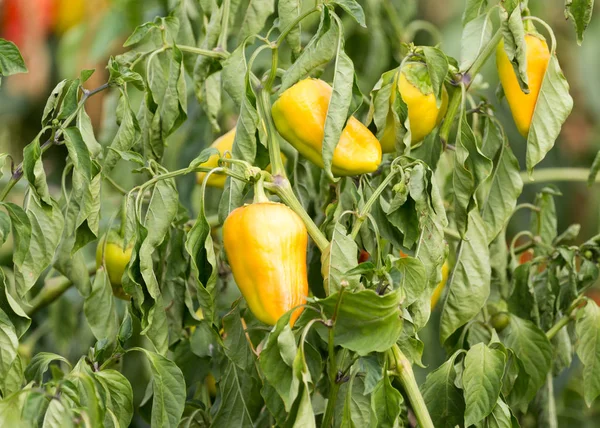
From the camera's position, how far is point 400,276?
2.32 feet

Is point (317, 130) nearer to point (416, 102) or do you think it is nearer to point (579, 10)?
point (416, 102)

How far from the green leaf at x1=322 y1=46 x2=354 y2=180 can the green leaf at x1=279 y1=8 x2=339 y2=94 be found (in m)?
0.02

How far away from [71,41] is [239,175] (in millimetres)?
1070

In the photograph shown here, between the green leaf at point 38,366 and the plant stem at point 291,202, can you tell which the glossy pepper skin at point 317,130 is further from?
the green leaf at point 38,366

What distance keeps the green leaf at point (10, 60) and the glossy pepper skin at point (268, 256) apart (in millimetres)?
233

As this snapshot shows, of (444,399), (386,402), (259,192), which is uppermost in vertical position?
(259,192)

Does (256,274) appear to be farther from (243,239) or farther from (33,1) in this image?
(33,1)

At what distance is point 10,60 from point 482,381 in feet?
1.56

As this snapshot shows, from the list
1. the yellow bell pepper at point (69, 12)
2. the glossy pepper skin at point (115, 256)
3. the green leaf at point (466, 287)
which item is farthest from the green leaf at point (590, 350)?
the yellow bell pepper at point (69, 12)

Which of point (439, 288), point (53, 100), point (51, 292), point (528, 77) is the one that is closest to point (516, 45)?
point (528, 77)

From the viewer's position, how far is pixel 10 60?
793 mm

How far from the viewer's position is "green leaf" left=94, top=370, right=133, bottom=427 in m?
0.75

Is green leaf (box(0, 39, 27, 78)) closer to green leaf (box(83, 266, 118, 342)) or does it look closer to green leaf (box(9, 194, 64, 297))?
green leaf (box(9, 194, 64, 297))

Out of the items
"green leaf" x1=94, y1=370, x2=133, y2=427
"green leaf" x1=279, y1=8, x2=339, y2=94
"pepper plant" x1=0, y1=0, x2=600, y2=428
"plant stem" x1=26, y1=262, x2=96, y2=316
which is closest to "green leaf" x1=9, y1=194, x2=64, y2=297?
"pepper plant" x1=0, y1=0, x2=600, y2=428
